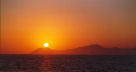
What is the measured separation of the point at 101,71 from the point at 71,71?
16.0 feet

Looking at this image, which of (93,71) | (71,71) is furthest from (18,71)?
(93,71)

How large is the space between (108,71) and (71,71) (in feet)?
19.7

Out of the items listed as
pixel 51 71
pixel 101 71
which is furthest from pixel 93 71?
pixel 51 71

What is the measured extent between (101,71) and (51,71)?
8064 mm

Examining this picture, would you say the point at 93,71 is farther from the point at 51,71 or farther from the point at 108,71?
the point at 51,71

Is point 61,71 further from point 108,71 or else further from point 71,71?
point 108,71

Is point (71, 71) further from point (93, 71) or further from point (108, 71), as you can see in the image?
point (108, 71)

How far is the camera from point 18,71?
33.4 metres

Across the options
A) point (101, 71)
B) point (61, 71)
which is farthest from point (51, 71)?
point (101, 71)

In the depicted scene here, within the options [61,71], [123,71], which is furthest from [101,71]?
[61,71]

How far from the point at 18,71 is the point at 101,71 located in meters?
13.2

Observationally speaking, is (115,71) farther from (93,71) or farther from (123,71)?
(93,71)

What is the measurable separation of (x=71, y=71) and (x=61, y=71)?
160 cm

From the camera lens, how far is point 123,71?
34969 millimetres
